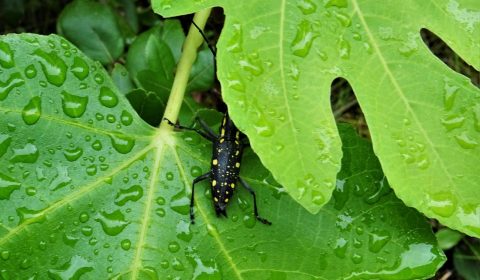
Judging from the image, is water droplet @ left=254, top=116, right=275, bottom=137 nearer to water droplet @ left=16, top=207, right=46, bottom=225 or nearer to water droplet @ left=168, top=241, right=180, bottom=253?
water droplet @ left=168, top=241, right=180, bottom=253

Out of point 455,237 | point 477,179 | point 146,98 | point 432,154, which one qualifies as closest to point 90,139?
point 146,98

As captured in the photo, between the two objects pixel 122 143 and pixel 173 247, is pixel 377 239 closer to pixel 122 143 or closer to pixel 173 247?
pixel 173 247

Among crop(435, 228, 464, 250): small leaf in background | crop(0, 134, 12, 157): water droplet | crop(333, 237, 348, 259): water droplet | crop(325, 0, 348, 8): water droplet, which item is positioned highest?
crop(325, 0, 348, 8): water droplet

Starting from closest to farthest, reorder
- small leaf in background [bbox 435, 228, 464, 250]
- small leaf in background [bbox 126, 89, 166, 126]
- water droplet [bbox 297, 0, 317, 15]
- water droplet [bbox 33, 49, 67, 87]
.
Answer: water droplet [bbox 297, 0, 317, 15] < water droplet [bbox 33, 49, 67, 87] < small leaf in background [bbox 126, 89, 166, 126] < small leaf in background [bbox 435, 228, 464, 250]

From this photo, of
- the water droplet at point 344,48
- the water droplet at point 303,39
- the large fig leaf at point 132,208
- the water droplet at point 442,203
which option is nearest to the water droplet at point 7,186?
the large fig leaf at point 132,208

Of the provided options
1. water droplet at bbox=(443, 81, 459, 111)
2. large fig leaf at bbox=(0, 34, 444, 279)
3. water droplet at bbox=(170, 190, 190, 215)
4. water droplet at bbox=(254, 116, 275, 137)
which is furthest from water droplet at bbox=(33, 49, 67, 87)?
water droplet at bbox=(443, 81, 459, 111)

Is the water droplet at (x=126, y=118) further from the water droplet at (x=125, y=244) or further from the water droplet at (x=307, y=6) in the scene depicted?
the water droplet at (x=307, y=6)

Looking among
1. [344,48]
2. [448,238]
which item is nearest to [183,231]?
[344,48]
